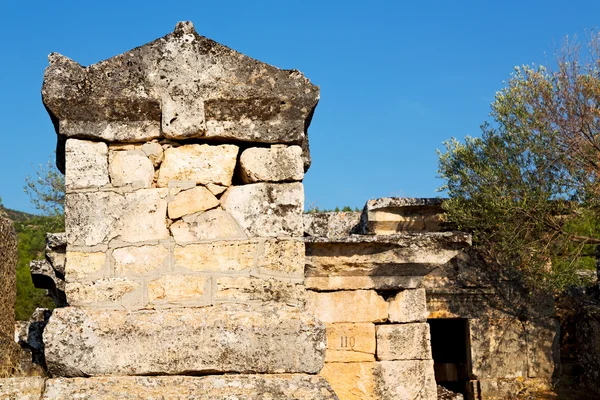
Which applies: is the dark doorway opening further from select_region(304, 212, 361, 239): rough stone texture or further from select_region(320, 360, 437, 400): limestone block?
select_region(320, 360, 437, 400): limestone block

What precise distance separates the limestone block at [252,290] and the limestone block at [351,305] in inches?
185

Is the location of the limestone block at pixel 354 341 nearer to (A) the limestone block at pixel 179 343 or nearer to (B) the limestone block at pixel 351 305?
(B) the limestone block at pixel 351 305

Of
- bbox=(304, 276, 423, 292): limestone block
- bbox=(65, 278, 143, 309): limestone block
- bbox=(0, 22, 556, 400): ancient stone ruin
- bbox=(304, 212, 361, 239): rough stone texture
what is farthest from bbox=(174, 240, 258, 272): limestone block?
bbox=(304, 212, 361, 239): rough stone texture

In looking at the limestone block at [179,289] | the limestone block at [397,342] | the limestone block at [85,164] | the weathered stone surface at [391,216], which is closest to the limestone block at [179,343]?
the limestone block at [179,289]

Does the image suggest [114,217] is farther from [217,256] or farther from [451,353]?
[451,353]

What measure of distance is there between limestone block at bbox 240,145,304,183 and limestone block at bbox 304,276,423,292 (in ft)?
15.1

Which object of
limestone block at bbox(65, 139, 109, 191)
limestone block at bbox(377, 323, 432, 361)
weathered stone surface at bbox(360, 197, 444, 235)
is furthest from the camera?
weathered stone surface at bbox(360, 197, 444, 235)

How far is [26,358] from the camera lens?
203 inches

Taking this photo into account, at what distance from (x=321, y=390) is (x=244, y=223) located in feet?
2.87

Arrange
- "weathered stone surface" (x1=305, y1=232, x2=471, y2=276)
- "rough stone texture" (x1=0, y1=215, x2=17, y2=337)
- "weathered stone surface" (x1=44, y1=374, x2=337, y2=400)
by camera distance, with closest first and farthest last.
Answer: "weathered stone surface" (x1=44, y1=374, x2=337, y2=400) → "rough stone texture" (x1=0, y1=215, x2=17, y2=337) → "weathered stone surface" (x1=305, y1=232, x2=471, y2=276)

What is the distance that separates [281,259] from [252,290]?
204 millimetres

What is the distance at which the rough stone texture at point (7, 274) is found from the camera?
515cm

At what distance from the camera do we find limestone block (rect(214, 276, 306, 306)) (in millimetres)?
3672

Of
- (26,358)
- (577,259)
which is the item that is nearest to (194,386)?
(26,358)
